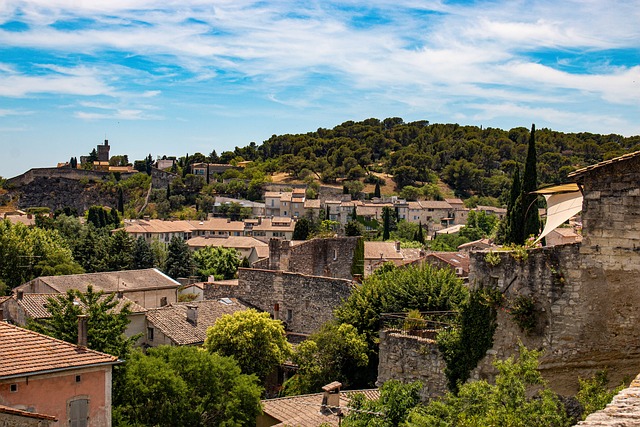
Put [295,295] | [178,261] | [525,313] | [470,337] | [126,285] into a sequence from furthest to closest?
[178,261]
[126,285]
[295,295]
[470,337]
[525,313]

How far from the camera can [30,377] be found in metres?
15.8

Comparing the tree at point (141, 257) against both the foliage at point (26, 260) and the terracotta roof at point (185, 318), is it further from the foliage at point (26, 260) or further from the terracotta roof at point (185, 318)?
the terracotta roof at point (185, 318)

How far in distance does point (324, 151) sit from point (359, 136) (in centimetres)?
1991

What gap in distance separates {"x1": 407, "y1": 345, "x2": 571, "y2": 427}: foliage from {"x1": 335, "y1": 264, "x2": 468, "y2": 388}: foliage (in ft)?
30.6

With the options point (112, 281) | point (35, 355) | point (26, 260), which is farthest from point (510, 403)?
→ point (26, 260)

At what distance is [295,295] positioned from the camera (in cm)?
3447

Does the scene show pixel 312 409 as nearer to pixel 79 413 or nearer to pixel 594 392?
pixel 79 413

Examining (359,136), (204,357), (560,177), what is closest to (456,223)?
(560,177)

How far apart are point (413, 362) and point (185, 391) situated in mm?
10092

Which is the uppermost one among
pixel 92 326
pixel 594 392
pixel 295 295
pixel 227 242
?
pixel 594 392

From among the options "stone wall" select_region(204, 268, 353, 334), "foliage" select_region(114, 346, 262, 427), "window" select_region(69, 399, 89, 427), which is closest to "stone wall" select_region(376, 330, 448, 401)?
"window" select_region(69, 399, 89, 427)

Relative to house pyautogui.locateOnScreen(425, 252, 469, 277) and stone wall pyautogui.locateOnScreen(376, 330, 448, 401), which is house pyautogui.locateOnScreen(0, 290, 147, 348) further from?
stone wall pyautogui.locateOnScreen(376, 330, 448, 401)

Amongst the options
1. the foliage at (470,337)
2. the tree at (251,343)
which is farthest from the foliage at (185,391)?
the foliage at (470,337)

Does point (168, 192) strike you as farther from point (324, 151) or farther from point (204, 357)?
point (204, 357)
